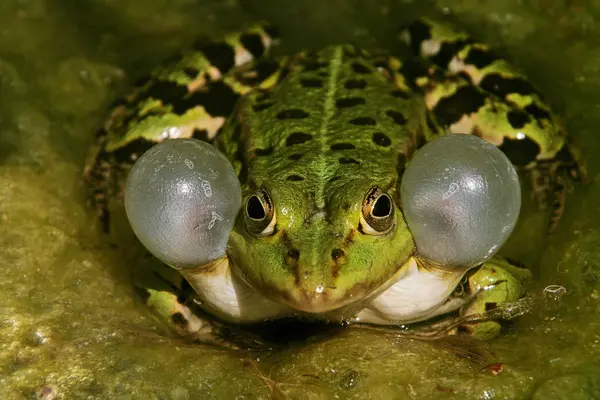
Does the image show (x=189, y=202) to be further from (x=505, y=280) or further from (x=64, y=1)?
(x=64, y=1)

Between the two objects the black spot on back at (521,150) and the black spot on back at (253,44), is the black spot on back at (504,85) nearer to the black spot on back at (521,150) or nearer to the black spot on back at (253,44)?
the black spot on back at (521,150)

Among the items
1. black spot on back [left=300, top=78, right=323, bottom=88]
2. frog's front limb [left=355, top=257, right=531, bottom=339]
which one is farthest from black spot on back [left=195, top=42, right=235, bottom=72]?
frog's front limb [left=355, top=257, right=531, bottom=339]

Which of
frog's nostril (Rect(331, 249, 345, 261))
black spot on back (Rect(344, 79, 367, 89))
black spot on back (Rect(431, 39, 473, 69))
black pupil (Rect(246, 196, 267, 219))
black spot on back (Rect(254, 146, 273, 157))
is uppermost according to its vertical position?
black pupil (Rect(246, 196, 267, 219))

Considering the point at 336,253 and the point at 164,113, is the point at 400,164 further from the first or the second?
the point at 164,113

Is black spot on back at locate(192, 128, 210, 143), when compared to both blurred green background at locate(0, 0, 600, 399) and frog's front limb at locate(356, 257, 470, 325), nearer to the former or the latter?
blurred green background at locate(0, 0, 600, 399)

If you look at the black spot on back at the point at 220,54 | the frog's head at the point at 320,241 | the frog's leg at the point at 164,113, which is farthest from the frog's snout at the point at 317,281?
the black spot on back at the point at 220,54

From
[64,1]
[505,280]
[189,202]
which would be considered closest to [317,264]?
[189,202]
